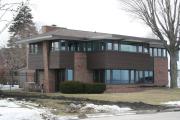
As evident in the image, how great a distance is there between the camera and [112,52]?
49.1m

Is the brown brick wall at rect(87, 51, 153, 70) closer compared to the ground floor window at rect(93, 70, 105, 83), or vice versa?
the brown brick wall at rect(87, 51, 153, 70)

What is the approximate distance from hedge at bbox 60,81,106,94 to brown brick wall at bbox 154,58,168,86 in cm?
1194

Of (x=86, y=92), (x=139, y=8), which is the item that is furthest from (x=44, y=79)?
(x=139, y=8)

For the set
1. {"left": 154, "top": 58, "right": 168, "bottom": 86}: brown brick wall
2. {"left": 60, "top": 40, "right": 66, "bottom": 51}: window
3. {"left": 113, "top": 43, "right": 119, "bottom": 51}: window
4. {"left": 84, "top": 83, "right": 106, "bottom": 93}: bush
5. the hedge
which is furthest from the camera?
{"left": 154, "top": 58, "right": 168, "bottom": 86}: brown brick wall

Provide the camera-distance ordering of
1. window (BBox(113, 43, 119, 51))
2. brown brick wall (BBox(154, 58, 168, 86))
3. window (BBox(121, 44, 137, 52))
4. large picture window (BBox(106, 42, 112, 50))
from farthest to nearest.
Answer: brown brick wall (BBox(154, 58, 168, 86))
window (BBox(121, 44, 137, 52))
window (BBox(113, 43, 119, 51))
large picture window (BBox(106, 42, 112, 50))

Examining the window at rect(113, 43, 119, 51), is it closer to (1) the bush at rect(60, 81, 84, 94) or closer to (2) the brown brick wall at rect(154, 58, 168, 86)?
(1) the bush at rect(60, 81, 84, 94)

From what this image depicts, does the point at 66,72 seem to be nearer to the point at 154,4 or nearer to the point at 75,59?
the point at 75,59

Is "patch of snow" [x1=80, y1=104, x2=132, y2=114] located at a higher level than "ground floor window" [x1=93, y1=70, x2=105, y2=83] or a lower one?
lower

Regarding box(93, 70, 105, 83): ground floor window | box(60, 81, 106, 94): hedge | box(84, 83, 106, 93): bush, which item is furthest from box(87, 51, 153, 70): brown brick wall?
box(60, 81, 106, 94): hedge

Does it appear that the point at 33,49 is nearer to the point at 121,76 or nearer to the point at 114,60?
the point at 114,60

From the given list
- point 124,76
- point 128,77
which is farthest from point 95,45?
point 128,77

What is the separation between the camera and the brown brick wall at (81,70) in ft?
162

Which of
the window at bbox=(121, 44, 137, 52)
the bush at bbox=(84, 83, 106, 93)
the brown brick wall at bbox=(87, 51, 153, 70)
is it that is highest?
the window at bbox=(121, 44, 137, 52)

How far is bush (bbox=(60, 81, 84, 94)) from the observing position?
45.2 meters
